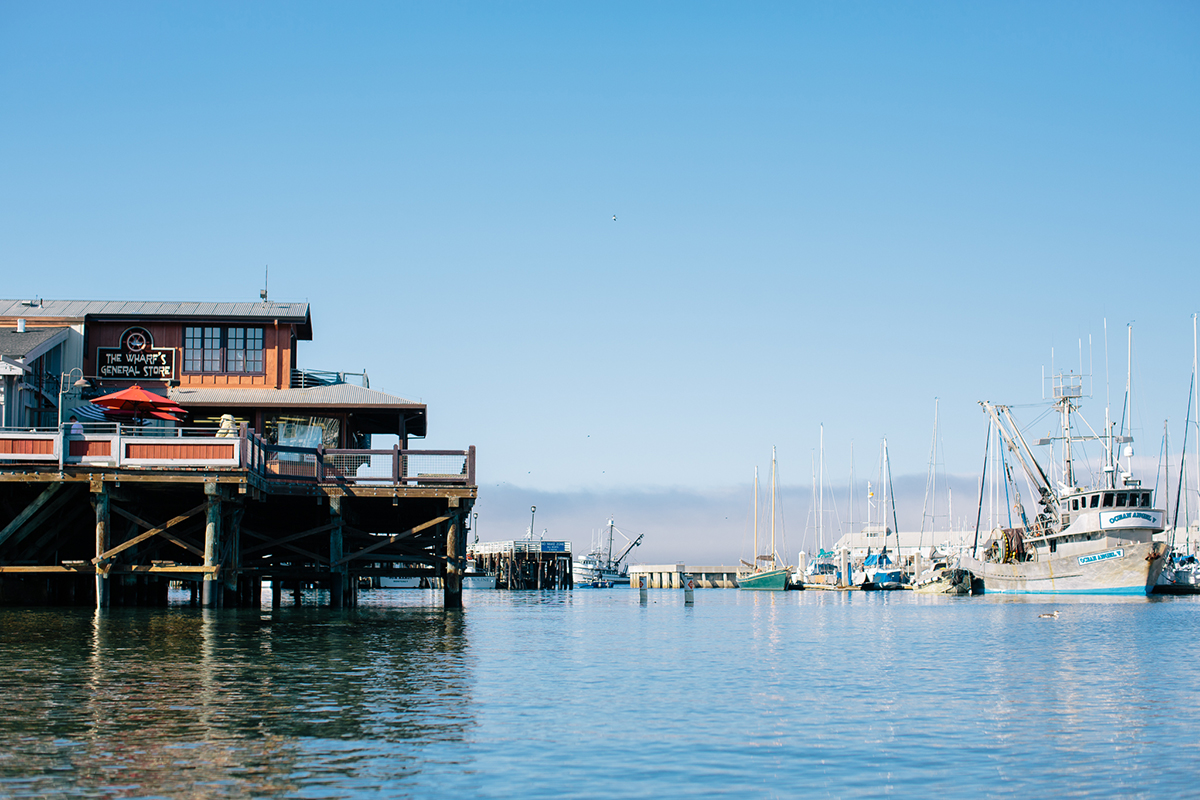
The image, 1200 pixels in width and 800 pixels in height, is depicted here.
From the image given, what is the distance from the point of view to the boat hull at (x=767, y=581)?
343 ft

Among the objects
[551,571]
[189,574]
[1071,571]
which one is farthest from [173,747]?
[551,571]

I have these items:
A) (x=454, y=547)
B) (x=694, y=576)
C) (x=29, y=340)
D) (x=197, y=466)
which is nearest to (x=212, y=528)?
(x=197, y=466)

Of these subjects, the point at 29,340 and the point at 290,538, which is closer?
the point at 290,538

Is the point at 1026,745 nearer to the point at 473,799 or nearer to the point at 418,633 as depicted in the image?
the point at 473,799

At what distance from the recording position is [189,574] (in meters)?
35.2

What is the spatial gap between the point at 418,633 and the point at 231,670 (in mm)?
11964

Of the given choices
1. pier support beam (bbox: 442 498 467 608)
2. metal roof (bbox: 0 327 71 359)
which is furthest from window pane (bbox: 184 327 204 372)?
pier support beam (bbox: 442 498 467 608)

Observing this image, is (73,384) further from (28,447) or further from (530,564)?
(530,564)

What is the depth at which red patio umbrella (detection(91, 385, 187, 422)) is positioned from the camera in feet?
113

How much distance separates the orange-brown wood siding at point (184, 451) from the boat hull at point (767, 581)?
77071mm

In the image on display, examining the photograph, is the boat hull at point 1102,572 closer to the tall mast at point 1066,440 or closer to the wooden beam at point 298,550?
the tall mast at point 1066,440

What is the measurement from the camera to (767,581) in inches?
4168

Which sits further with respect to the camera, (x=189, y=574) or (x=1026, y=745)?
(x=189, y=574)

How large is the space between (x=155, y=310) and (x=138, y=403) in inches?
452
